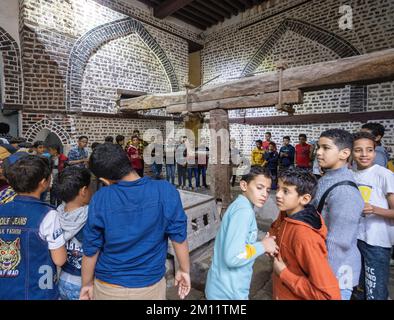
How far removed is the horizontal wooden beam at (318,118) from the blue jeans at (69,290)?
304 inches

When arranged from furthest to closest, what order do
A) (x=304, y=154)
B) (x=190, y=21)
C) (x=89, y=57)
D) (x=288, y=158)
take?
1. (x=190, y=21)
2. (x=89, y=57)
3. (x=288, y=158)
4. (x=304, y=154)

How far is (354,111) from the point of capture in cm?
685

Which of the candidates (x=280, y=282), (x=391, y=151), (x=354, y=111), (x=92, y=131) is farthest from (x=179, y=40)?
(x=280, y=282)

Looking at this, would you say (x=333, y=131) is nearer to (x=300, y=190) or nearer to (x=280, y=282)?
(x=300, y=190)

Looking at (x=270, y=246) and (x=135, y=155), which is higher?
(x=135, y=155)

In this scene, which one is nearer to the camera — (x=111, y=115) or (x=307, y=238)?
(x=307, y=238)

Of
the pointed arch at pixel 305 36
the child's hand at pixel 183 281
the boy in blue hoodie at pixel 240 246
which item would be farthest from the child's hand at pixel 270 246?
the pointed arch at pixel 305 36

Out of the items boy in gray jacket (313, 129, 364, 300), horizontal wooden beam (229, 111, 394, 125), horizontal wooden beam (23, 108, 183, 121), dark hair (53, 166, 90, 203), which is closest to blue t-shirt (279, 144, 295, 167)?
horizontal wooden beam (229, 111, 394, 125)

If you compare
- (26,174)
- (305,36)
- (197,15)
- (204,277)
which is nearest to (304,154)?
(305,36)

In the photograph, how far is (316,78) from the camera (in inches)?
140

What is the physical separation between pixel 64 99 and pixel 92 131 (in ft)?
3.82

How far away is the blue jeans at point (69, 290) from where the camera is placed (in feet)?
5.28

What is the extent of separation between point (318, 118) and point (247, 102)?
14.4ft

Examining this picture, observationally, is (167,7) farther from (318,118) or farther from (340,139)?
(340,139)
